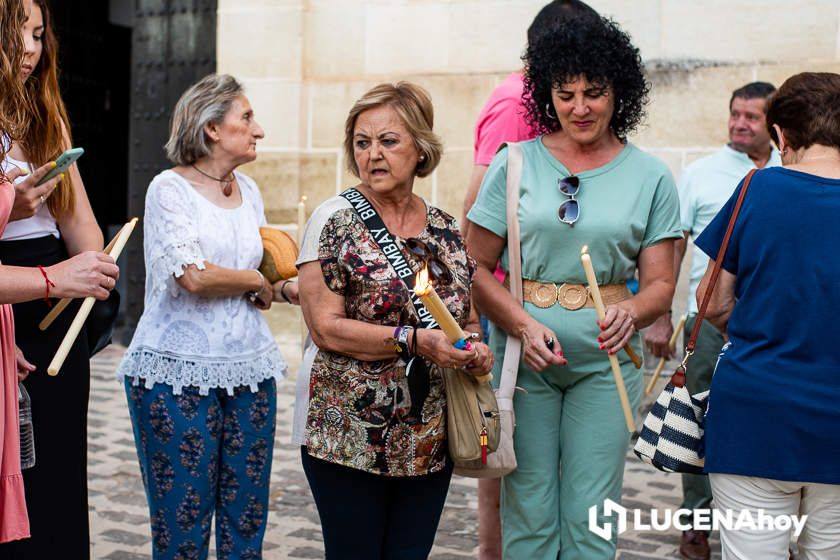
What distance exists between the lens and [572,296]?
3.74 meters

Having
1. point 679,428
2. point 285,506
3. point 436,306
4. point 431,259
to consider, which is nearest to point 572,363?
point 679,428

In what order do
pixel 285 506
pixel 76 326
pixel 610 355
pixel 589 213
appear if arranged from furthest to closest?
pixel 285 506 < pixel 589 213 < pixel 610 355 < pixel 76 326

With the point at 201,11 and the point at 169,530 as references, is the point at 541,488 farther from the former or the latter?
the point at 201,11

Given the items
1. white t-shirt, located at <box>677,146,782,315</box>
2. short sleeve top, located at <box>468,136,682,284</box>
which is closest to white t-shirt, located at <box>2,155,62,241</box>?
short sleeve top, located at <box>468,136,682,284</box>

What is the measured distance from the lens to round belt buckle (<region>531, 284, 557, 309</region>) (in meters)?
3.75

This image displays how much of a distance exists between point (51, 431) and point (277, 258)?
1.24 metres

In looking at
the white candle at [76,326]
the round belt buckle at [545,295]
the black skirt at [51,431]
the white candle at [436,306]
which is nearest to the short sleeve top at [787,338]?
the round belt buckle at [545,295]

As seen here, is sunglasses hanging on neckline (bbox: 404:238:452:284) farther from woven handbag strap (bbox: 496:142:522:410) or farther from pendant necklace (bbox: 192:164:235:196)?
pendant necklace (bbox: 192:164:235:196)

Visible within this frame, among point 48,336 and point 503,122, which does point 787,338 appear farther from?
point 48,336

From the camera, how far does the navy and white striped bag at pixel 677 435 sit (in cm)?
337

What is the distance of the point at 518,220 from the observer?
12.3 feet

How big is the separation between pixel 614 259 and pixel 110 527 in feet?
9.78

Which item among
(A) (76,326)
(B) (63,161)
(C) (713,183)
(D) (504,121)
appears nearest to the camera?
(B) (63,161)

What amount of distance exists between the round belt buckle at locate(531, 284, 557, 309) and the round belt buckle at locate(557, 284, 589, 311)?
2 centimetres
